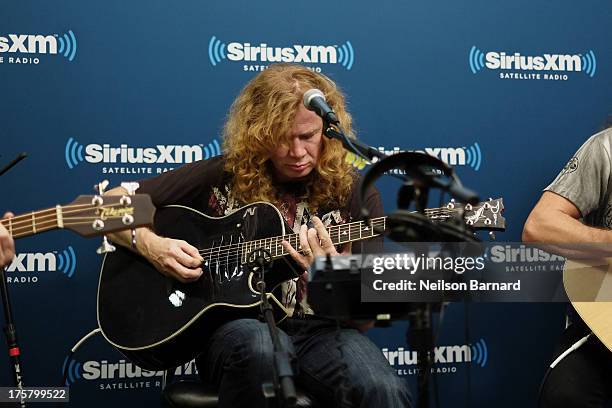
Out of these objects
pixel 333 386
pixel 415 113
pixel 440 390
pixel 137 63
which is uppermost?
pixel 137 63

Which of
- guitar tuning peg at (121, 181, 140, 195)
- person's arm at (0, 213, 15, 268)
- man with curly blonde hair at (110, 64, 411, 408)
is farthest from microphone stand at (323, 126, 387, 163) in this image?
person's arm at (0, 213, 15, 268)

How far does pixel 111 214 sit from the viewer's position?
2.07 m

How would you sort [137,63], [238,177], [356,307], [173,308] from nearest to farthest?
[356,307] < [173,308] < [238,177] < [137,63]

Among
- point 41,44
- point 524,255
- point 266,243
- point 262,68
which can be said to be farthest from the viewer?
point 262,68

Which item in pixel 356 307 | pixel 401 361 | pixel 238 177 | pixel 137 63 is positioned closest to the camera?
pixel 356 307

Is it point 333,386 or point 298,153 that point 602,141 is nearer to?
point 298,153

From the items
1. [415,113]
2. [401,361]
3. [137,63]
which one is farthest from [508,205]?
[137,63]

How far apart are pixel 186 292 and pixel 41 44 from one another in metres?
1.15

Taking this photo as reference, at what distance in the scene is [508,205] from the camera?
3189 mm

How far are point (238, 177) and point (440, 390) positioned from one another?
1.26 m

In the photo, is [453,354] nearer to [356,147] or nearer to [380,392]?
[380,392]

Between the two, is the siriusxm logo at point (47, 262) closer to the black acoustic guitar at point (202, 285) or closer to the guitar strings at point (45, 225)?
the black acoustic guitar at point (202, 285)

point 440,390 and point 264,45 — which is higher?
point 264,45

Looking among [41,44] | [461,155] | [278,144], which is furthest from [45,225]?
[461,155]
